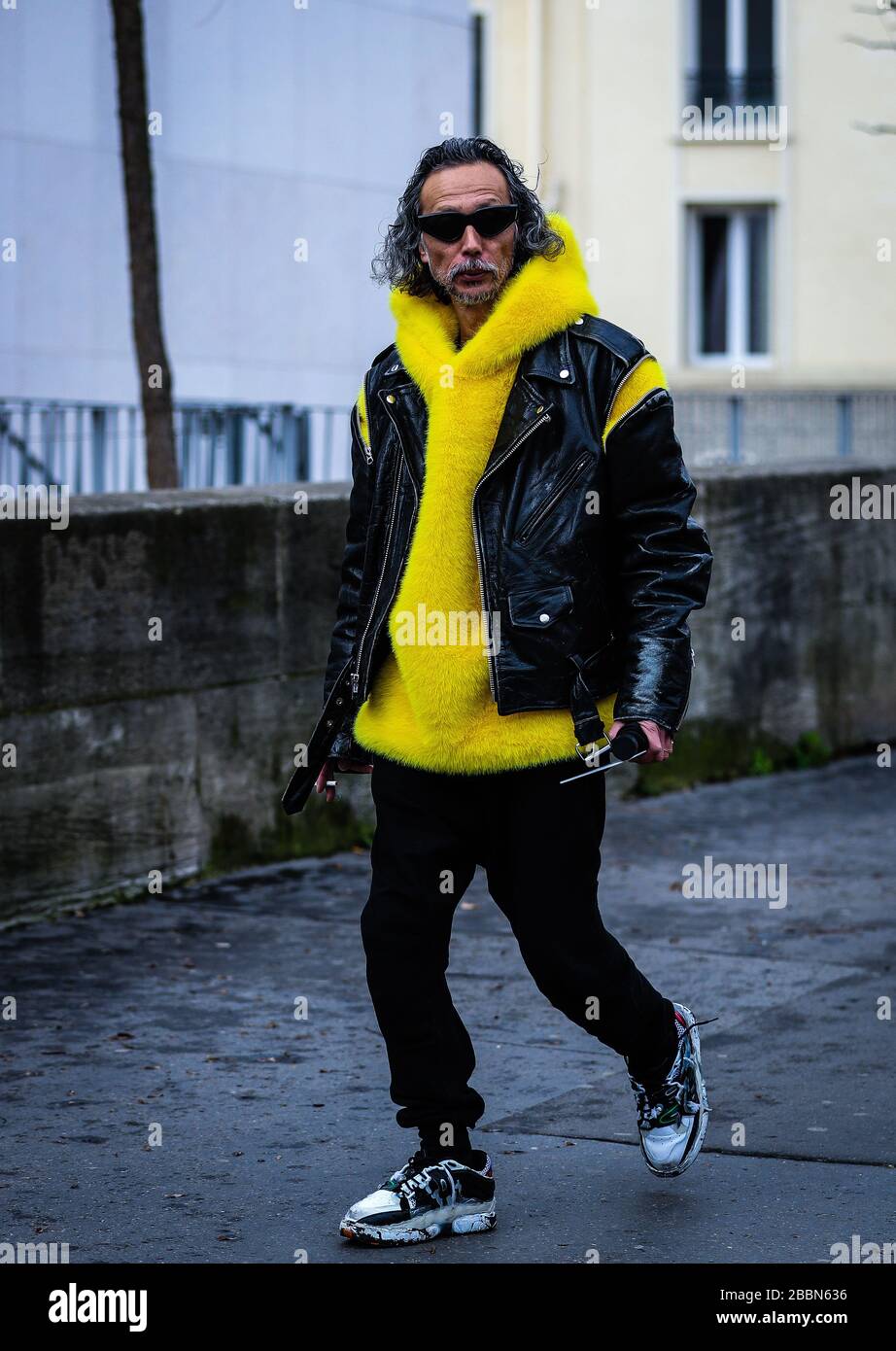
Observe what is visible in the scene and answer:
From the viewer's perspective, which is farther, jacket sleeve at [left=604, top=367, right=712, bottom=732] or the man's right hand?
the man's right hand

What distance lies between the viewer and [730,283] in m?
28.4

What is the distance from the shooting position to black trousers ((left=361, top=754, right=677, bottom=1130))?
13.0ft

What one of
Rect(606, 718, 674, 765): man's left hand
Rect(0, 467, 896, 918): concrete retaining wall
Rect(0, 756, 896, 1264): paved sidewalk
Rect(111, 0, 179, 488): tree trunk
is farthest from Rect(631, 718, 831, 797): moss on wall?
Rect(606, 718, 674, 765): man's left hand

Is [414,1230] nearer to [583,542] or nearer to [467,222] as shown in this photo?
[583,542]

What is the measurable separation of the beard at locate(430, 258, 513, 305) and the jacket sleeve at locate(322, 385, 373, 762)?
0.35 metres

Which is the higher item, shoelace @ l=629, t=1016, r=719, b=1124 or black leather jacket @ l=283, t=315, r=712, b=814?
black leather jacket @ l=283, t=315, r=712, b=814

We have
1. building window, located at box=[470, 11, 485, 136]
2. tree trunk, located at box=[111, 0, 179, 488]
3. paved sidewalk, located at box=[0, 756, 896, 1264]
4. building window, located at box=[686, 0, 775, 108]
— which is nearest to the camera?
paved sidewalk, located at box=[0, 756, 896, 1264]

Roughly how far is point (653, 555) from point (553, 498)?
22 centimetres

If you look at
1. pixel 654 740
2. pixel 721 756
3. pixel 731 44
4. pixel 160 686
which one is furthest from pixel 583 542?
pixel 731 44

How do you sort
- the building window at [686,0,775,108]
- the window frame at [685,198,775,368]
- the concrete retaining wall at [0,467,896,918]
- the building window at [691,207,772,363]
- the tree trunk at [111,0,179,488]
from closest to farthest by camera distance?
the concrete retaining wall at [0,467,896,918]
the tree trunk at [111,0,179,488]
the building window at [686,0,775,108]
the window frame at [685,198,775,368]
the building window at [691,207,772,363]

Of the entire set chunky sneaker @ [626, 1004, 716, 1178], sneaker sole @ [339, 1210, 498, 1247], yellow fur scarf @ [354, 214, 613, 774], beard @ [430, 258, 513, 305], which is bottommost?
sneaker sole @ [339, 1210, 498, 1247]

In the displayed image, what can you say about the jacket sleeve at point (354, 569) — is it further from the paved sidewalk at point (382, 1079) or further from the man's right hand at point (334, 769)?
the paved sidewalk at point (382, 1079)

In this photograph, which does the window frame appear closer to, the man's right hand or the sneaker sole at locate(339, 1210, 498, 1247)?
the man's right hand
